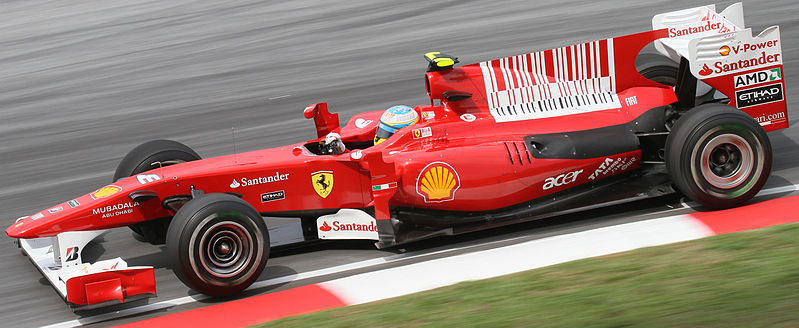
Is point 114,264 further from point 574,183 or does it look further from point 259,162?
point 574,183

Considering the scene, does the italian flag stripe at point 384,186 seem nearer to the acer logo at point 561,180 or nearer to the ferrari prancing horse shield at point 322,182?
the ferrari prancing horse shield at point 322,182

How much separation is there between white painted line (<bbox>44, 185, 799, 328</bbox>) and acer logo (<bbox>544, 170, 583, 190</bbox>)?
1.37 ft

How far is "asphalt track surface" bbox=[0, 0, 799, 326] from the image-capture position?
6914 mm

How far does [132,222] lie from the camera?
20.4 feet

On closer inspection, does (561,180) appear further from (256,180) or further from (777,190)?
(256,180)

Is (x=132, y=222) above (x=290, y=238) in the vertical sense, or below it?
above

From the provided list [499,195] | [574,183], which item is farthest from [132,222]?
[574,183]

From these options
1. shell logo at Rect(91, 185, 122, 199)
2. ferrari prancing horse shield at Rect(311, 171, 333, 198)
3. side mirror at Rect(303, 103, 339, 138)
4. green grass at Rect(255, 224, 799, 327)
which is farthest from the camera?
side mirror at Rect(303, 103, 339, 138)

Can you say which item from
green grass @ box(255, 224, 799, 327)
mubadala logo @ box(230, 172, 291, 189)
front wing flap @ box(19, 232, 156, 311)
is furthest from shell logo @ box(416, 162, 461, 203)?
front wing flap @ box(19, 232, 156, 311)

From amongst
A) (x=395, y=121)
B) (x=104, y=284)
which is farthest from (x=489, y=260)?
(x=104, y=284)

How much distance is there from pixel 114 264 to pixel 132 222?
1.65 ft

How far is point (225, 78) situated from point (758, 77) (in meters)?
8.39

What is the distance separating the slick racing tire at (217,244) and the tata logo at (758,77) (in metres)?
4.08

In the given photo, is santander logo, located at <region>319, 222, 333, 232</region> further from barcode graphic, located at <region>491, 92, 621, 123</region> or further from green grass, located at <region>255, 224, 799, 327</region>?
barcode graphic, located at <region>491, 92, 621, 123</region>
